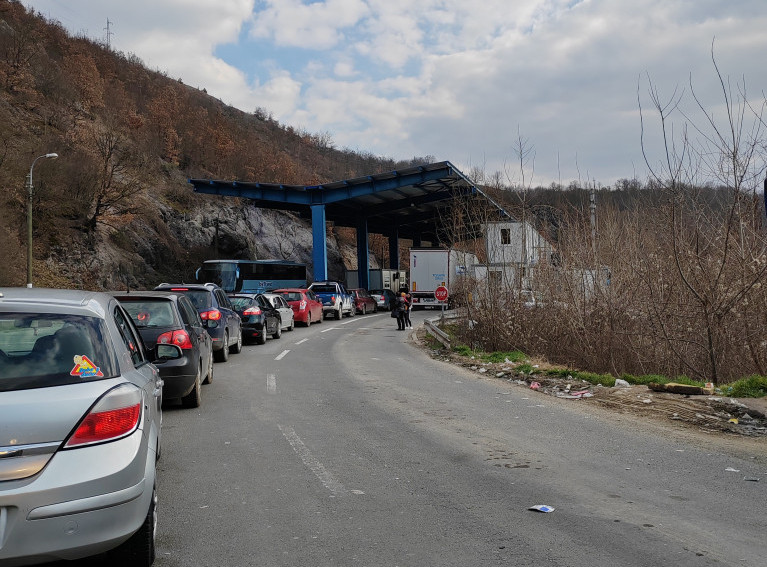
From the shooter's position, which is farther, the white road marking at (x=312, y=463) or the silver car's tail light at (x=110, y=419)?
the white road marking at (x=312, y=463)

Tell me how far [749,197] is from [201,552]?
418 inches

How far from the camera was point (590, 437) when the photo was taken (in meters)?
7.75

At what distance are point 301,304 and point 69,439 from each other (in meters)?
26.7

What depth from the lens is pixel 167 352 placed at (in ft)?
20.6

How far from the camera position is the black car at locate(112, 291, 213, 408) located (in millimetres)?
8984

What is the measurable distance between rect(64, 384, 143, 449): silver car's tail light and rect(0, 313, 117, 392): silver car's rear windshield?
0.63 feet

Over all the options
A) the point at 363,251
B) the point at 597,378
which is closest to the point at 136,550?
the point at 597,378

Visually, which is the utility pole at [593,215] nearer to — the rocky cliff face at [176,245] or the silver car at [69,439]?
the silver car at [69,439]

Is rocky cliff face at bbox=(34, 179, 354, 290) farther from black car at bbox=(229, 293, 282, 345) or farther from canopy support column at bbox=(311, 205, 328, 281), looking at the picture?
black car at bbox=(229, 293, 282, 345)

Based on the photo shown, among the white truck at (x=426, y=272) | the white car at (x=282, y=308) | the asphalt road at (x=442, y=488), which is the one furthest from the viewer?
the white truck at (x=426, y=272)

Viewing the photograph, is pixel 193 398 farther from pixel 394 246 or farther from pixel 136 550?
pixel 394 246

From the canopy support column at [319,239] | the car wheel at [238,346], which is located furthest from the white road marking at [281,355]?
the canopy support column at [319,239]

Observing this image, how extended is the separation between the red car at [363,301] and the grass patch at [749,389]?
1356 inches

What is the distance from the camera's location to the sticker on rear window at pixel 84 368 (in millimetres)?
3711
